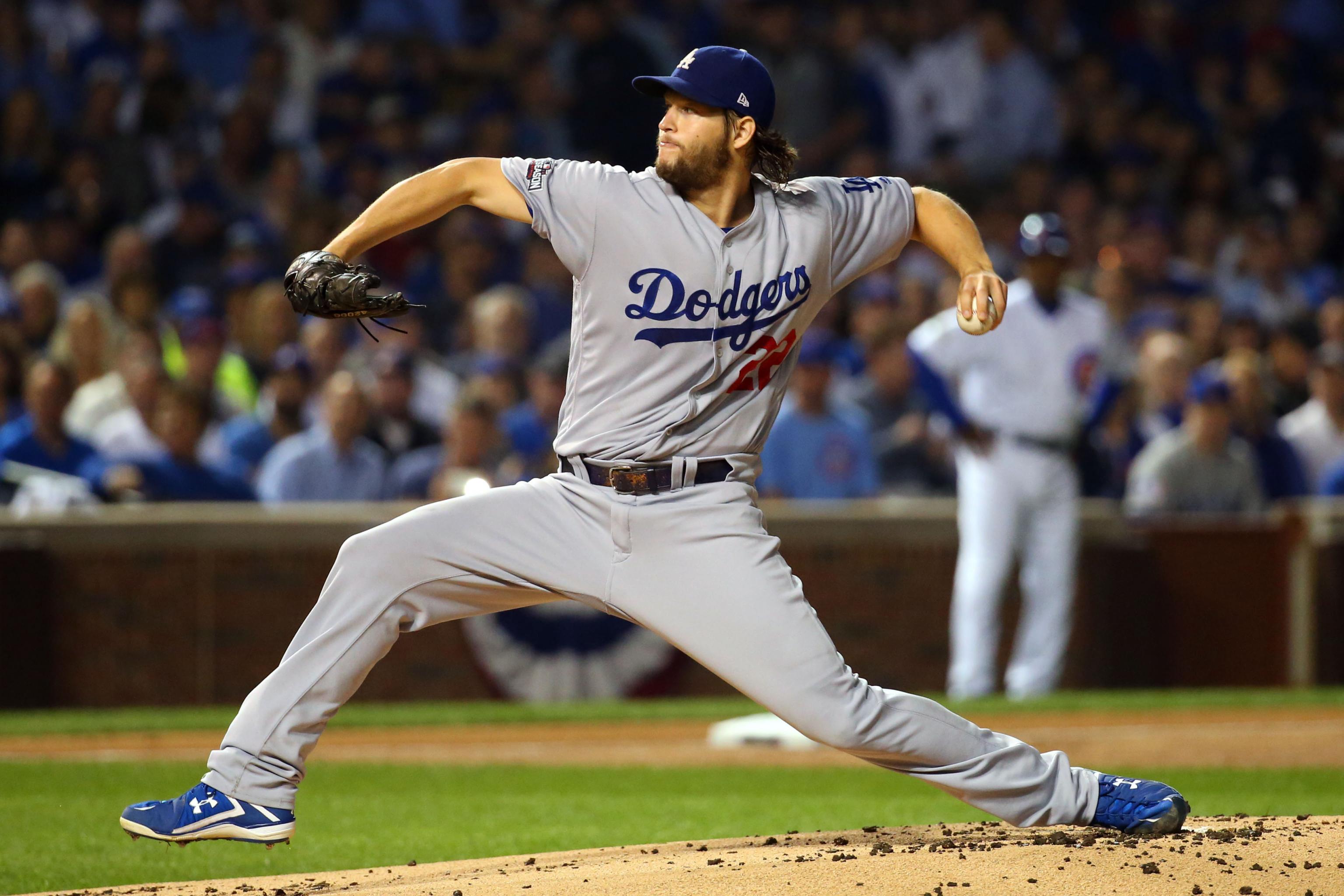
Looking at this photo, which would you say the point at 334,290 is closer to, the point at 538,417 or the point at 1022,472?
the point at 1022,472

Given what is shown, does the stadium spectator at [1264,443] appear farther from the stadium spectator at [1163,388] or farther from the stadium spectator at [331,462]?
the stadium spectator at [331,462]

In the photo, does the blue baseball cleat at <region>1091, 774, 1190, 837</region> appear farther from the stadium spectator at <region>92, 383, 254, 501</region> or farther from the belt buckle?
the stadium spectator at <region>92, 383, 254, 501</region>

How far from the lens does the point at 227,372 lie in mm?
10641

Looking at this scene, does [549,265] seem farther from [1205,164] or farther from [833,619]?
[1205,164]

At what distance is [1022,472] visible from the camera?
920cm

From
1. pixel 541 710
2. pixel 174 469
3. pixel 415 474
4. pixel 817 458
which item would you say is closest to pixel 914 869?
pixel 541 710

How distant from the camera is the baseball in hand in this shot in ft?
13.6

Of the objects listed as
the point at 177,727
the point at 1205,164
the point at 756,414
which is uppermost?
the point at 1205,164

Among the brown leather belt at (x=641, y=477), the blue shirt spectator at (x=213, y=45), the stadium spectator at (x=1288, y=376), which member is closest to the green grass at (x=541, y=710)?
the stadium spectator at (x=1288, y=376)

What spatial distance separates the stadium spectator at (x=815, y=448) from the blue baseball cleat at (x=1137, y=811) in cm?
586

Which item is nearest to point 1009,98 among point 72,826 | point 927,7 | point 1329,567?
point 927,7

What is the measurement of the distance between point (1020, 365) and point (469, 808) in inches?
164

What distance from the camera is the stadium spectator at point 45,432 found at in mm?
9102

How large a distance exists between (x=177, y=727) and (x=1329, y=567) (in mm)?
6240
